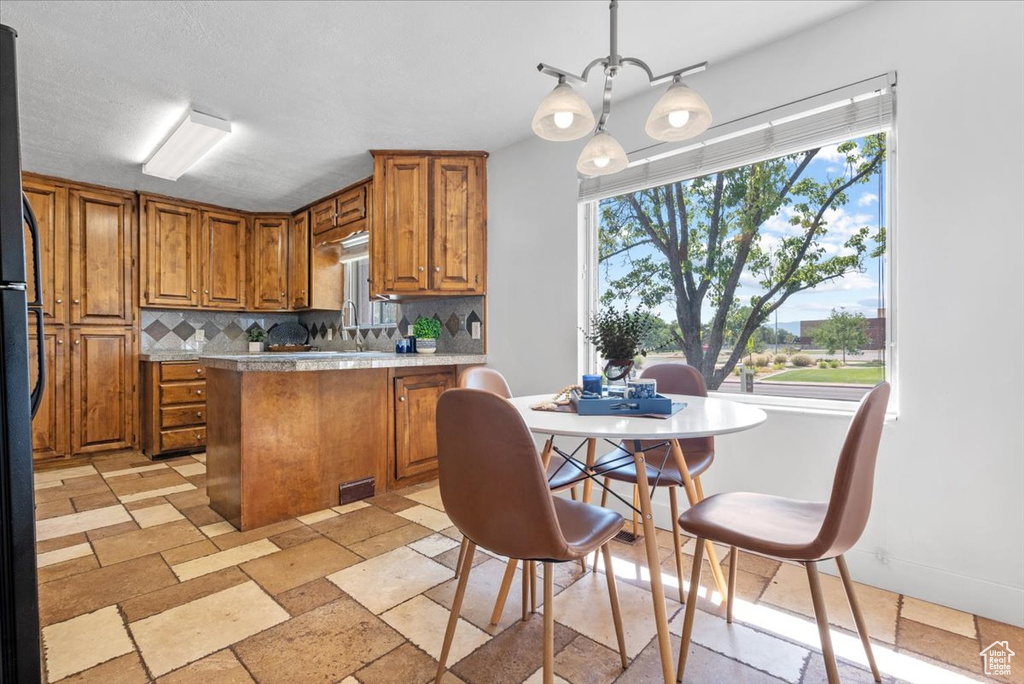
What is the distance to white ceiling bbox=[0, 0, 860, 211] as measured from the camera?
1.93 metres

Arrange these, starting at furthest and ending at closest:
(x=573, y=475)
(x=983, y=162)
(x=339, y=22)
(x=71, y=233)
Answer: (x=71, y=233)
(x=339, y=22)
(x=573, y=475)
(x=983, y=162)

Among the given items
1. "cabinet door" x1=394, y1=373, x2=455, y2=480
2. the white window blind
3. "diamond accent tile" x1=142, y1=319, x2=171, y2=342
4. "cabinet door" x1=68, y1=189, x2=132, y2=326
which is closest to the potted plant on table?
the white window blind

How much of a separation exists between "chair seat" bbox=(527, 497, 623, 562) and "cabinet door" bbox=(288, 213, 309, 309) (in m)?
4.05

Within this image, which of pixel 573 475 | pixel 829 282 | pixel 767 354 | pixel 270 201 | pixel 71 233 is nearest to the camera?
pixel 573 475

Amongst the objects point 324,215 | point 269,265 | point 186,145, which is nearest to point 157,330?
point 269,265

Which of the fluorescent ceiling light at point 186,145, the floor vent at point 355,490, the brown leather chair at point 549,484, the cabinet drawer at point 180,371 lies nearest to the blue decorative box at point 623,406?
the brown leather chair at point 549,484

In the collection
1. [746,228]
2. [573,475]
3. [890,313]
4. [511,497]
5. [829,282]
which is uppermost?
[746,228]

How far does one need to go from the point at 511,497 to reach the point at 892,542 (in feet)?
5.79

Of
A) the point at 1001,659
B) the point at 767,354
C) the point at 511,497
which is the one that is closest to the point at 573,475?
the point at 511,497

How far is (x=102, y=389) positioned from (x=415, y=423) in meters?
2.99

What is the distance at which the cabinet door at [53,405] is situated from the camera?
12.1ft

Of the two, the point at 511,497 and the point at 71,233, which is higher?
the point at 71,233

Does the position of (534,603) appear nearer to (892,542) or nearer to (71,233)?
(892,542)

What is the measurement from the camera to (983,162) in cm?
169
